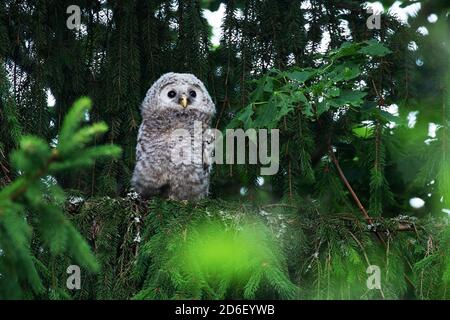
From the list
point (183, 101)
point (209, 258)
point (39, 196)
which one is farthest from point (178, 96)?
point (39, 196)

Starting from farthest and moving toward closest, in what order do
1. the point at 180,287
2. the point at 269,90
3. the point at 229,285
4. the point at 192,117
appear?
the point at 192,117, the point at 269,90, the point at 229,285, the point at 180,287

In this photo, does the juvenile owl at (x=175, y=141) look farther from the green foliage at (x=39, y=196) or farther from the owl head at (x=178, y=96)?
the green foliage at (x=39, y=196)

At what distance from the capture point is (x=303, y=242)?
284 cm

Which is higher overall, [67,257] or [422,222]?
[422,222]

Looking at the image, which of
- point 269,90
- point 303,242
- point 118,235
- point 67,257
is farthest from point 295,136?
point 67,257

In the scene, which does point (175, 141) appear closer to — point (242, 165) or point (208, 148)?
point (208, 148)

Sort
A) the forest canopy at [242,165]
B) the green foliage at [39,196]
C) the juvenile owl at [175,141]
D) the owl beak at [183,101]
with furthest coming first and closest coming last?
1. the owl beak at [183,101]
2. the juvenile owl at [175,141]
3. the forest canopy at [242,165]
4. the green foliage at [39,196]

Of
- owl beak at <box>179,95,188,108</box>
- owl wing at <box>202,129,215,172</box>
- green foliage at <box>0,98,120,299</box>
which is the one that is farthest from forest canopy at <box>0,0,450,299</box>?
owl beak at <box>179,95,188,108</box>

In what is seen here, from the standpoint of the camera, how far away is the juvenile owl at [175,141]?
4113 mm

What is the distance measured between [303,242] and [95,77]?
6.11 ft

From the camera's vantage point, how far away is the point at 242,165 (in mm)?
3762

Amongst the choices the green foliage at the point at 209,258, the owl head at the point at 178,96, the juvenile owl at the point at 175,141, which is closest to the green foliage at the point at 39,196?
the green foliage at the point at 209,258
